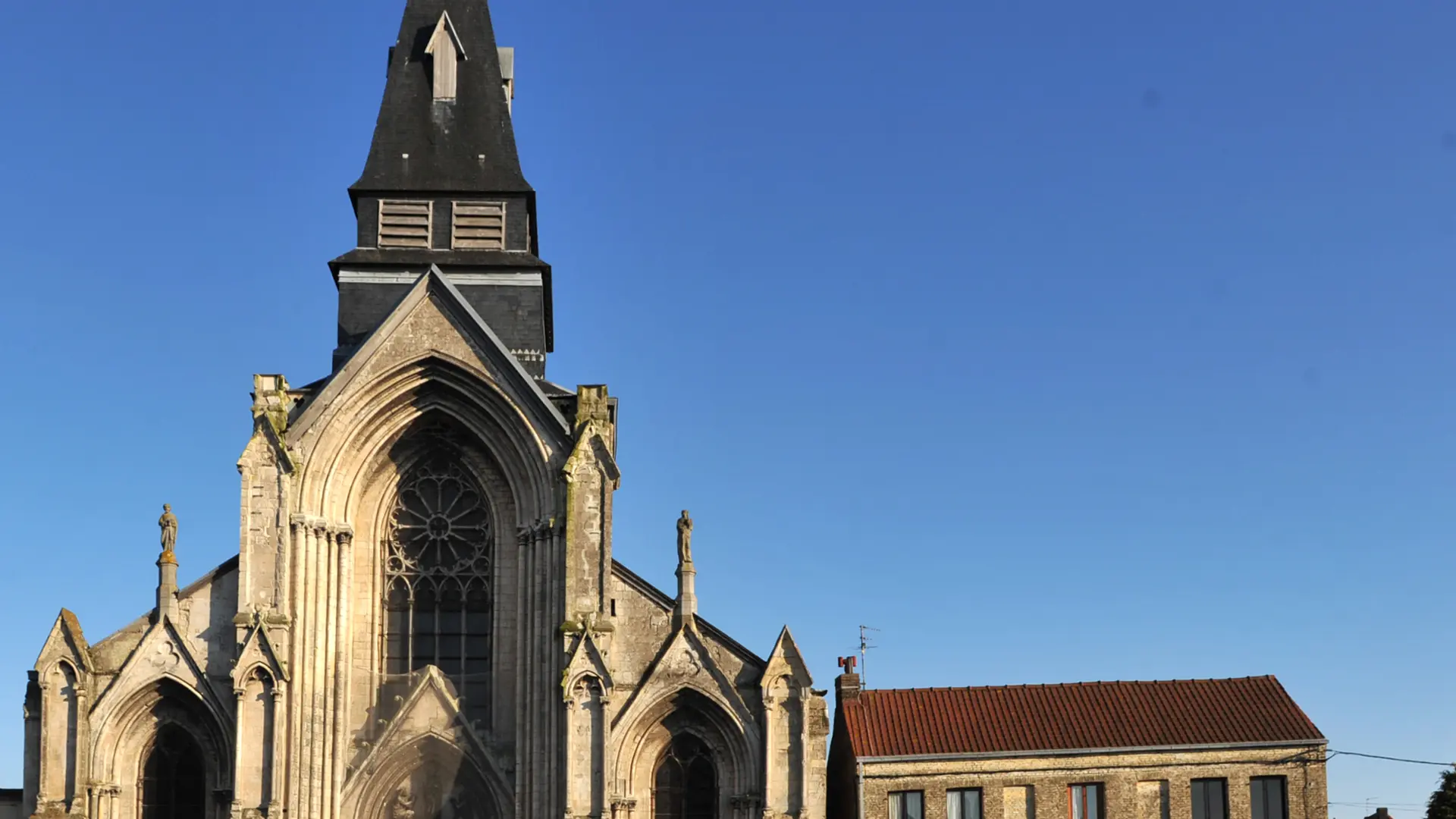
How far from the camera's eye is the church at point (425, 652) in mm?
34094

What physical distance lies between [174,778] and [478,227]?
12.2 m

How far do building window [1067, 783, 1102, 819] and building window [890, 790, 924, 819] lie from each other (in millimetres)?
2905

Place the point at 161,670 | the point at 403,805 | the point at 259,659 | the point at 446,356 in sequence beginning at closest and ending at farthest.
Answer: the point at 259,659 → the point at 161,670 → the point at 403,805 → the point at 446,356

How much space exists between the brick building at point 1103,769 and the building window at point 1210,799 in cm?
1

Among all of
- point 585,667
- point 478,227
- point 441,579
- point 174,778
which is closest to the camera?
point 585,667

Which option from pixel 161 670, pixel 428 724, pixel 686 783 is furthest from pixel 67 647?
pixel 686 783

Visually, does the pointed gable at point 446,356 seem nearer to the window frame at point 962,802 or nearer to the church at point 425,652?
the church at point 425,652

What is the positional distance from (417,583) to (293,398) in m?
4.16

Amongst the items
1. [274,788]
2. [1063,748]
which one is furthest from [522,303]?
[1063,748]

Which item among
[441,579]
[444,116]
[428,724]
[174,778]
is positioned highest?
[444,116]

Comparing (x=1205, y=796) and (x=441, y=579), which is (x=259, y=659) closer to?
(x=441, y=579)

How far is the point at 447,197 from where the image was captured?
3941cm

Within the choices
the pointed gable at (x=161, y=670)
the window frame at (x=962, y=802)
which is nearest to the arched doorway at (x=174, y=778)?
the pointed gable at (x=161, y=670)

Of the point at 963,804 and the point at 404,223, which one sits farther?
the point at 404,223
